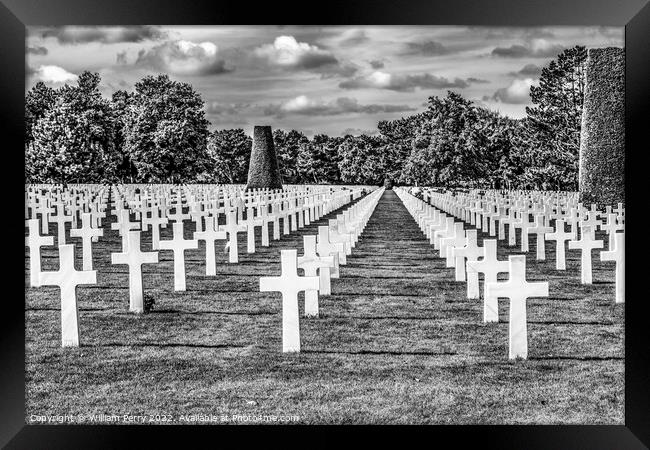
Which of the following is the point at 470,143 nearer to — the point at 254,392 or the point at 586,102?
the point at 586,102

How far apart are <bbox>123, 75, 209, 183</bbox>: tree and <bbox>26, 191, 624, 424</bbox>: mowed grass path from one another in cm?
2863

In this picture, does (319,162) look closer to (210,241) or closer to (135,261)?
(210,241)

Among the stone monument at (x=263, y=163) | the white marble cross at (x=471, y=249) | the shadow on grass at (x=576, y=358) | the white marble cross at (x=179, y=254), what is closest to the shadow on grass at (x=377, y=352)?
the shadow on grass at (x=576, y=358)

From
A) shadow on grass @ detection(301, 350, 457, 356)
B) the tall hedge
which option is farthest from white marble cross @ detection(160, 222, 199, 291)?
the tall hedge

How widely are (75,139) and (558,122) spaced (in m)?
19.0

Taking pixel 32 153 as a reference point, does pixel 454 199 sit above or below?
below

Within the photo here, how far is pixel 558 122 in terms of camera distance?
33.2m

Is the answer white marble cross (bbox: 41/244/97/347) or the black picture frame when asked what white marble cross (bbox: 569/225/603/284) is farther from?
white marble cross (bbox: 41/244/97/347)

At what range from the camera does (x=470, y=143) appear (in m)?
29.1

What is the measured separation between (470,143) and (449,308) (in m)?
20.8
